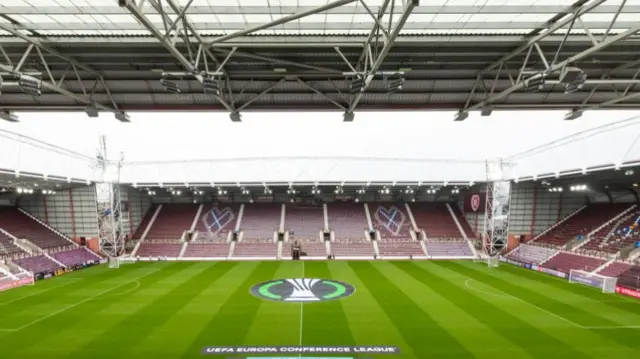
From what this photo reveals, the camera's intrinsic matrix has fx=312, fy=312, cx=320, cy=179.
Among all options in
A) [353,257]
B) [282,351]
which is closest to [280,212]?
[353,257]

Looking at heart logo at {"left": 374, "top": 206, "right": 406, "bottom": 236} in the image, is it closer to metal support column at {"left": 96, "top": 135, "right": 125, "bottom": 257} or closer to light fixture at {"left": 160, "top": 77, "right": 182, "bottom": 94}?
metal support column at {"left": 96, "top": 135, "right": 125, "bottom": 257}

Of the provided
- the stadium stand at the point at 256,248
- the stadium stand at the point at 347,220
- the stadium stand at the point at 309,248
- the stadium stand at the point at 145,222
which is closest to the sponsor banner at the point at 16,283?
the stadium stand at the point at 145,222

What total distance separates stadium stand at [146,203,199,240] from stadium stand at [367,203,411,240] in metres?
23.8

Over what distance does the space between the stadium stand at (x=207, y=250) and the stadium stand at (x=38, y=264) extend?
36.1ft

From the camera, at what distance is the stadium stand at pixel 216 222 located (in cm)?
3791

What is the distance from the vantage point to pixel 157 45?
7.97 metres

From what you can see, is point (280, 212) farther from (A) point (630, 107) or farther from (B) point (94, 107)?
(A) point (630, 107)

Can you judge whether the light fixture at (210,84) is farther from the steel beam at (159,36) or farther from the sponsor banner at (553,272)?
the sponsor banner at (553,272)

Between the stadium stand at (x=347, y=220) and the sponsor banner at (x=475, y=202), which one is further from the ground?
the sponsor banner at (x=475, y=202)

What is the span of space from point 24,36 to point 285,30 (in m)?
6.04

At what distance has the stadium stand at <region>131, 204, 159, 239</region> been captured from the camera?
3778 cm

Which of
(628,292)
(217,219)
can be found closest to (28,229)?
(217,219)

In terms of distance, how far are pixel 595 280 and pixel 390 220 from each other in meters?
22.0

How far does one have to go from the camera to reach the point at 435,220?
40.6 m
